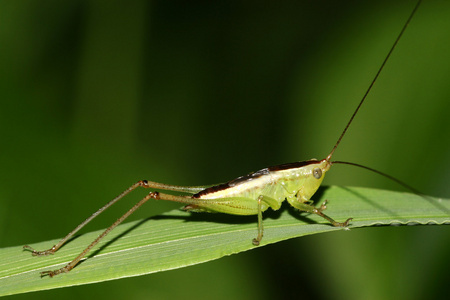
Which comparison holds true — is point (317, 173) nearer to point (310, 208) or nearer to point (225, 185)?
point (310, 208)

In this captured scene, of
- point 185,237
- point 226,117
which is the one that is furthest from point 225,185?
point 226,117

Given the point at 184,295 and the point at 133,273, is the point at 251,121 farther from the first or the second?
the point at 133,273

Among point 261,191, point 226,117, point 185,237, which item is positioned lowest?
point 185,237

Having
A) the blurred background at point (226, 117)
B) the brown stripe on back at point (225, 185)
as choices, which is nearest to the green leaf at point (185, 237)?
the brown stripe on back at point (225, 185)

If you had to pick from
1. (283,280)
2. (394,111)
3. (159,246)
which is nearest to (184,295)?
(283,280)

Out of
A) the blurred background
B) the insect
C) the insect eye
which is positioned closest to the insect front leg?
the insect

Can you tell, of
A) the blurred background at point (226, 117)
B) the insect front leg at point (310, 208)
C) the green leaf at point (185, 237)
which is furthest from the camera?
the blurred background at point (226, 117)

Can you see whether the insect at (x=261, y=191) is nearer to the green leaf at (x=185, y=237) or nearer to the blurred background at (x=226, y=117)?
the green leaf at (x=185, y=237)
